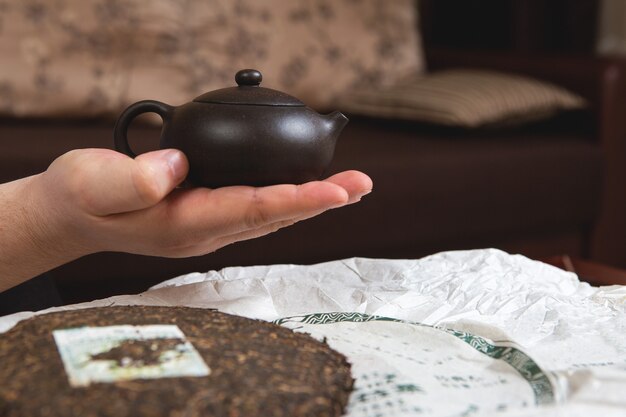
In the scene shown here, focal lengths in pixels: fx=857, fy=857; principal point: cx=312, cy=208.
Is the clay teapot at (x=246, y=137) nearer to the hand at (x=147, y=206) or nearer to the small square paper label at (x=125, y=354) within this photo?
the hand at (x=147, y=206)

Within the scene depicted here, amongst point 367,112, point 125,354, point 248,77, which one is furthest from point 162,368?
point 367,112

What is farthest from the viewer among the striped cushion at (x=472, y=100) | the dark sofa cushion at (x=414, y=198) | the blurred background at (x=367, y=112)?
the striped cushion at (x=472, y=100)

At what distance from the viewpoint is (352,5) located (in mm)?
2701

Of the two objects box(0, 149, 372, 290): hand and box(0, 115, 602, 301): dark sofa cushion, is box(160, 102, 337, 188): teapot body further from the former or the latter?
box(0, 115, 602, 301): dark sofa cushion

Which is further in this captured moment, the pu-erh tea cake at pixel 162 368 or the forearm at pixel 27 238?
the forearm at pixel 27 238

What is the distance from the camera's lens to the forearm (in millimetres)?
894

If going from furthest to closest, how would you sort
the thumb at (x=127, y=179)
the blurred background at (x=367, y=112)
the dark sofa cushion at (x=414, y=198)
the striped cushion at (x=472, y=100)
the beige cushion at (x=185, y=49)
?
the striped cushion at (x=472, y=100) → the beige cushion at (x=185, y=49) → the blurred background at (x=367, y=112) → the dark sofa cushion at (x=414, y=198) → the thumb at (x=127, y=179)

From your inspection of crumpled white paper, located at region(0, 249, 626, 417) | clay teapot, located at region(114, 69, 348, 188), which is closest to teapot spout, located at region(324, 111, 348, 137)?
clay teapot, located at region(114, 69, 348, 188)

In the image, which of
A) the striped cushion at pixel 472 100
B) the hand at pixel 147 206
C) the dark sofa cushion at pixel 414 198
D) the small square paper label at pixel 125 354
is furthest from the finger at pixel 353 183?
the striped cushion at pixel 472 100

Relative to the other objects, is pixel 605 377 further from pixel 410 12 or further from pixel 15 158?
pixel 410 12

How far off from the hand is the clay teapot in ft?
0.06

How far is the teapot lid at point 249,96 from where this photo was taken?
0.84 m

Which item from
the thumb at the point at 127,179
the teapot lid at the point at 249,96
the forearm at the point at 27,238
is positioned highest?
the teapot lid at the point at 249,96

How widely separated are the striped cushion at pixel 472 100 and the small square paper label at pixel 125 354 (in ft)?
5.59
